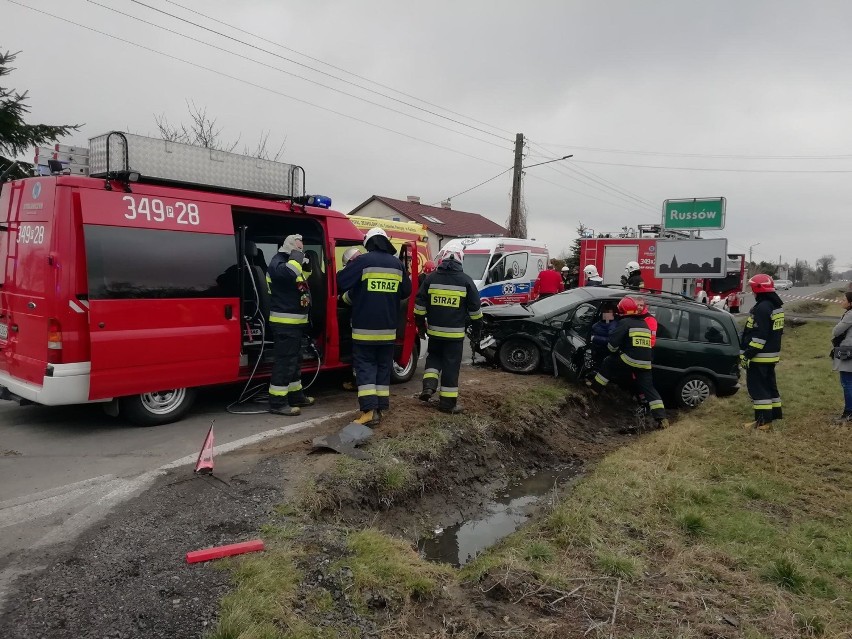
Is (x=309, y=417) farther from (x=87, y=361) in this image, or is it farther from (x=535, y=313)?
(x=535, y=313)

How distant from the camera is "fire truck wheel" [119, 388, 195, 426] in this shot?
5656mm

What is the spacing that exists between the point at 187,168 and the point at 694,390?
7292 mm

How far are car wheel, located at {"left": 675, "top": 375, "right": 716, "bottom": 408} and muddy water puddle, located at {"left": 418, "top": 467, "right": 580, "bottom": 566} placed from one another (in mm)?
3226

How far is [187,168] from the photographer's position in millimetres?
5973

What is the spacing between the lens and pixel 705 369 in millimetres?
8570

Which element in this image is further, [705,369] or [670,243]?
[670,243]

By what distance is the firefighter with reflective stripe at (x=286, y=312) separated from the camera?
609cm

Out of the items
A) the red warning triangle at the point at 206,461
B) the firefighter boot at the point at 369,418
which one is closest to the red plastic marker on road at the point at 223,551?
the red warning triangle at the point at 206,461

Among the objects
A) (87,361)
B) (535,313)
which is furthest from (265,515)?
(535,313)

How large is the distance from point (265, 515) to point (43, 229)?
3330mm

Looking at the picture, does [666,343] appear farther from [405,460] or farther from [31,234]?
[31,234]

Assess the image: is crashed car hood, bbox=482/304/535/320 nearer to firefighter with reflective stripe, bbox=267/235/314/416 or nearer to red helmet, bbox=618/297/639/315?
red helmet, bbox=618/297/639/315

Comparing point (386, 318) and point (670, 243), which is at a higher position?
point (670, 243)

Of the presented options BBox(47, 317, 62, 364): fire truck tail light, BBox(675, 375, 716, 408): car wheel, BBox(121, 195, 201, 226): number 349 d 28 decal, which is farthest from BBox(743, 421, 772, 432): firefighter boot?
BBox(47, 317, 62, 364): fire truck tail light
